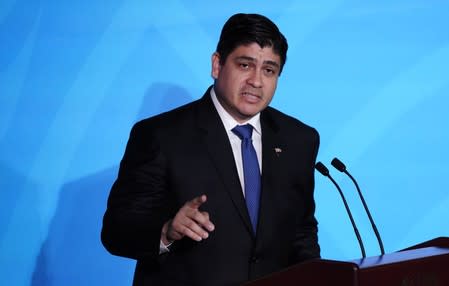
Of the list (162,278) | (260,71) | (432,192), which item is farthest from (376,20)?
(162,278)

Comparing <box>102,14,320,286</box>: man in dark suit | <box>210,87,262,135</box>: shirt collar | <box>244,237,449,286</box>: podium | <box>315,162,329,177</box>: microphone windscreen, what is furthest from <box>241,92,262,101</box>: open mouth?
<box>244,237,449,286</box>: podium

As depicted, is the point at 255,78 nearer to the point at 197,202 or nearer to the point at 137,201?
the point at 137,201

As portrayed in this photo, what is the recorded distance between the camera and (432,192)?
3486 mm

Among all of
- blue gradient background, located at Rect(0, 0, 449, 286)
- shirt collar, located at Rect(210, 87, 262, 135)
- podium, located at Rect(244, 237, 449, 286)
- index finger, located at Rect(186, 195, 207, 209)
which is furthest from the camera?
blue gradient background, located at Rect(0, 0, 449, 286)

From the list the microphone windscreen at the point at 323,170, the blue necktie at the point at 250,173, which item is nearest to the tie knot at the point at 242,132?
the blue necktie at the point at 250,173

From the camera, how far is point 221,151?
100 inches

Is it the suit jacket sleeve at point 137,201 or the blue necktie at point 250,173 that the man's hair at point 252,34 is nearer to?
the blue necktie at point 250,173

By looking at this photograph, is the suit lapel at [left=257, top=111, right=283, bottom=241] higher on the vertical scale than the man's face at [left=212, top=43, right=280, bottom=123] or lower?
lower

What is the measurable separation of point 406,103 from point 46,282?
1.86 m

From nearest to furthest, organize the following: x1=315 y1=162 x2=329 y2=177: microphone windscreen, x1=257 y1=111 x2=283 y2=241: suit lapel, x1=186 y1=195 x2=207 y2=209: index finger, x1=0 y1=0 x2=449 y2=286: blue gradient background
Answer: x1=186 y1=195 x2=207 y2=209: index finger
x1=315 y1=162 x2=329 y2=177: microphone windscreen
x1=257 y1=111 x2=283 y2=241: suit lapel
x1=0 y1=0 x2=449 y2=286: blue gradient background

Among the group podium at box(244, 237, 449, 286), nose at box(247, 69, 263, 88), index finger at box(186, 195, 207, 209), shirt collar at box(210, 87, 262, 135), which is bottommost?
podium at box(244, 237, 449, 286)

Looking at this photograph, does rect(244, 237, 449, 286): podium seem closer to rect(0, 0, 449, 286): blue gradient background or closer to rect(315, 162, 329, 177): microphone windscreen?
rect(315, 162, 329, 177): microphone windscreen

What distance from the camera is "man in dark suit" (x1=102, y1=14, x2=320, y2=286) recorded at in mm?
2459

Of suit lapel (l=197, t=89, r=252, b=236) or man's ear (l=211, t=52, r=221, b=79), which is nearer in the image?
suit lapel (l=197, t=89, r=252, b=236)
